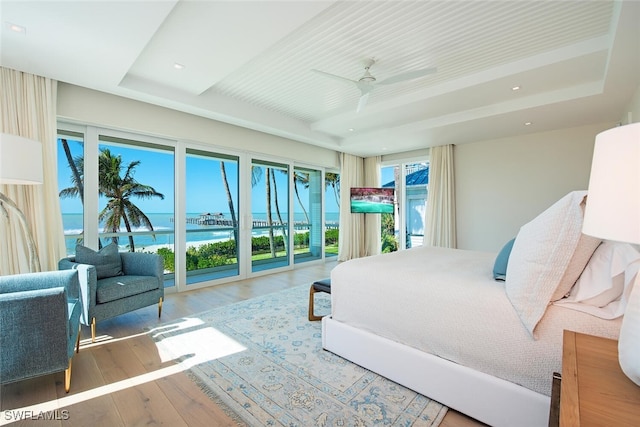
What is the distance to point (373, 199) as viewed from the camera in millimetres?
6609

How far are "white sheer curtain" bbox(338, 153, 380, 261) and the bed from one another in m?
4.49

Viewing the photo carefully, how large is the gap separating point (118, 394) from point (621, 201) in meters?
2.65

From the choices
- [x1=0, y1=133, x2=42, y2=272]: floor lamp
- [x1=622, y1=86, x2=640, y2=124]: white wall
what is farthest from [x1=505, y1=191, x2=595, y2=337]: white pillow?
[x1=0, y1=133, x2=42, y2=272]: floor lamp

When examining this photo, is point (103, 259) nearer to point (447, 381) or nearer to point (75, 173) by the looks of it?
→ point (75, 173)

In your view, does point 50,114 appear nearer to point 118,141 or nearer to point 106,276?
point 118,141

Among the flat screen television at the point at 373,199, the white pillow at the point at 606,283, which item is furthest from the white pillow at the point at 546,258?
the flat screen television at the point at 373,199

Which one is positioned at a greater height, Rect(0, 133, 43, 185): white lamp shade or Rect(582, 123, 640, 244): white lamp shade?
Rect(0, 133, 43, 185): white lamp shade

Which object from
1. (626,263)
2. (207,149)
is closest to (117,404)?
(626,263)

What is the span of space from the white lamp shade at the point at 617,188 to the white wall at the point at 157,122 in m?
4.43

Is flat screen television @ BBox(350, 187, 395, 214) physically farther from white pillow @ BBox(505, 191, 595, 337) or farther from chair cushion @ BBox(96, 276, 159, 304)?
white pillow @ BBox(505, 191, 595, 337)

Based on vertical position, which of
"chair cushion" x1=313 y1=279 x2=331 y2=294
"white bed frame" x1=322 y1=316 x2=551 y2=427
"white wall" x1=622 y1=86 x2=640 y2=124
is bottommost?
"white bed frame" x1=322 y1=316 x2=551 y2=427

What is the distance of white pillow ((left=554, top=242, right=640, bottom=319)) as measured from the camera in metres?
1.22

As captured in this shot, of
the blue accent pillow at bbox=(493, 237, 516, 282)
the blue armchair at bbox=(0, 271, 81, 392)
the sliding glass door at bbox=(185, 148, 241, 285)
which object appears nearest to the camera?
the blue armchair at bbox=(0, 271, 81, 392)

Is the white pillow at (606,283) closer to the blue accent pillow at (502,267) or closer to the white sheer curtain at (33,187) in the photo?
the blue accent pillow at (502,267)
